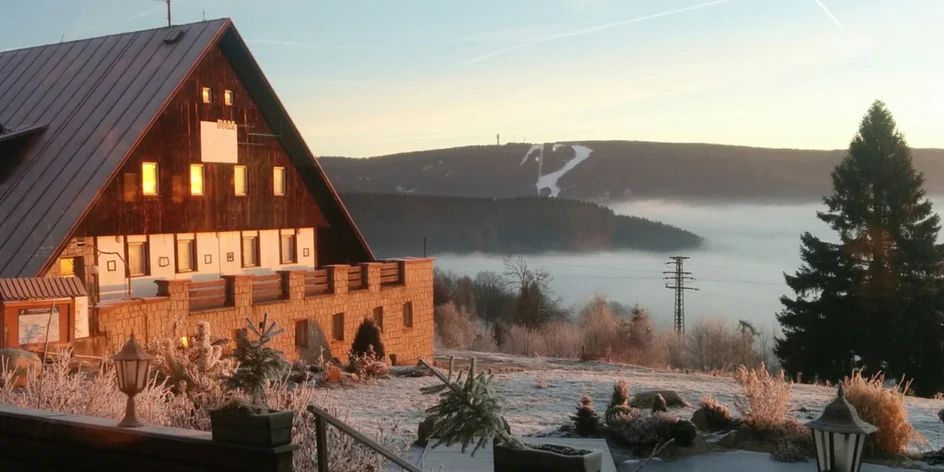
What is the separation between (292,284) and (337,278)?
6.22 feet

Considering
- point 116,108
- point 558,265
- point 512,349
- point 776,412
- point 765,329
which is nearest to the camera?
point 776,412

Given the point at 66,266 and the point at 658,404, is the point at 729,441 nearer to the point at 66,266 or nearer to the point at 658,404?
the point at 658,404

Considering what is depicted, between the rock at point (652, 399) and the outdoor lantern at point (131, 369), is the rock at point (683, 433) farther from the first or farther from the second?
the outdoor lantern at point (131, 369)

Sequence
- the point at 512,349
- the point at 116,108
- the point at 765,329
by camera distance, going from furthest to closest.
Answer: the point at 765,329 < the point at 512,349 < the point at 116,108

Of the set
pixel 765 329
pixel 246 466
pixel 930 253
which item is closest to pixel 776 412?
pixel 246 466

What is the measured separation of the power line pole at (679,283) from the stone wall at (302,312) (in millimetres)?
24921

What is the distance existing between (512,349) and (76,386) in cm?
3638

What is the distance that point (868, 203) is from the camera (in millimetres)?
37906

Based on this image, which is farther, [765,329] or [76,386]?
[765,329]

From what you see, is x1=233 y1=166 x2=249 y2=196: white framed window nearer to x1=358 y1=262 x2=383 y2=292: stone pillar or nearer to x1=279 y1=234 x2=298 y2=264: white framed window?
x1=279 y1=234 x2=298 y2=264: white framed window

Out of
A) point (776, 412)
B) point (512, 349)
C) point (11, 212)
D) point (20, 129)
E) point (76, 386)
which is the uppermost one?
point (20, 129)

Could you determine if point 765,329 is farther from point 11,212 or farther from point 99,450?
point 99,450

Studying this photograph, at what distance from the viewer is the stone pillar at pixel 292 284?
24672mm

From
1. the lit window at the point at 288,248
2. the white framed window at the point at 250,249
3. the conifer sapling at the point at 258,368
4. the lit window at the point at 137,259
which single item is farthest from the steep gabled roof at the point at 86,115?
the conifer sapling at the point at 258,368
